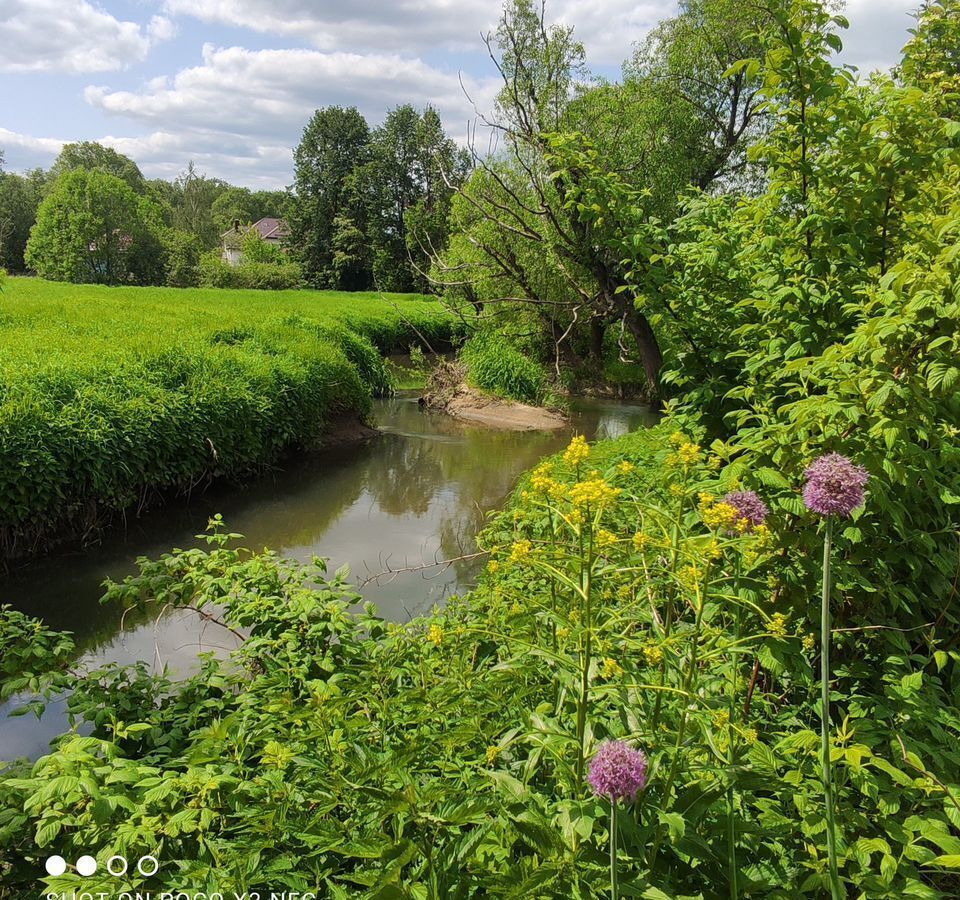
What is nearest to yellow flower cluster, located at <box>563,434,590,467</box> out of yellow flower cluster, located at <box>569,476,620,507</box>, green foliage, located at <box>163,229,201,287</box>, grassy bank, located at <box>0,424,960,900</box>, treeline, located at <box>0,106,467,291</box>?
grassy bank, located at <box>0,424,960,900</box>

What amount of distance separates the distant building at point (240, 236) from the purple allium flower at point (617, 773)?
6483 cm

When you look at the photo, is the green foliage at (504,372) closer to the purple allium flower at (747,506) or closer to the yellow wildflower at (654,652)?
the purple allium flower at (747,506)

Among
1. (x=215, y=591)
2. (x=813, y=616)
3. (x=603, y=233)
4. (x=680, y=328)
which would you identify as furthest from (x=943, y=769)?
(x=603, y=233)

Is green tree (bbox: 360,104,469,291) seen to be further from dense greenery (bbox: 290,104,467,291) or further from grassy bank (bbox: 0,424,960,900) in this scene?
grassy bank (bbox: 0,424,960,900)

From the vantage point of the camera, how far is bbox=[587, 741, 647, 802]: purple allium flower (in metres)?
1.14

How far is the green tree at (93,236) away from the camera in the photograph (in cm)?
4331

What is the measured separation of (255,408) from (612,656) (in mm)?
9484

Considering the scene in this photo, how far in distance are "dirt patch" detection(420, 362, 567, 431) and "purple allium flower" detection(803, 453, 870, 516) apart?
14222 millimetres

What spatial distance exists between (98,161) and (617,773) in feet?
296

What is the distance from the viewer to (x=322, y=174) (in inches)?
1908

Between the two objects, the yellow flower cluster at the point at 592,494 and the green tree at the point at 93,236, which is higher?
the green tree at the point at 93,236

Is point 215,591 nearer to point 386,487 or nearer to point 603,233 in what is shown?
point 603,233

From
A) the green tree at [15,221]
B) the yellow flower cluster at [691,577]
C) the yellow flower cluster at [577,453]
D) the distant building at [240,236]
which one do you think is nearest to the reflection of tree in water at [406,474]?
the yellow flower cluster at [577,453]

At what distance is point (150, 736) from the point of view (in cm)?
237
